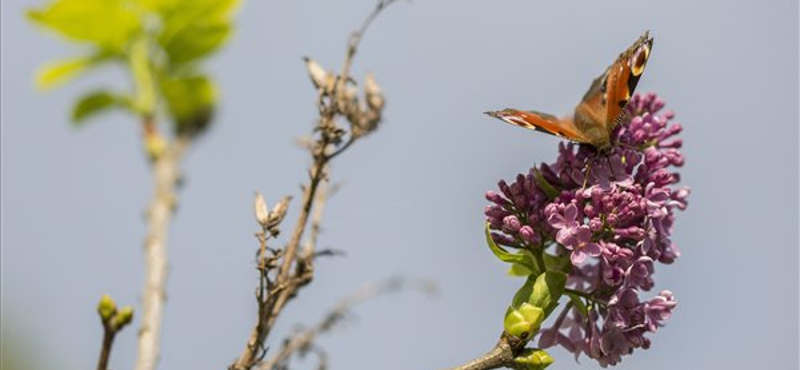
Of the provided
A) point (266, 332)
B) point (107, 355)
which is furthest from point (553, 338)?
point (107, 355)

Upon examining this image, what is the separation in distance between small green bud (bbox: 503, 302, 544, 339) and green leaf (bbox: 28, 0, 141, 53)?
3039 mm

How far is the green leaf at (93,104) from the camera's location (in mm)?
5605

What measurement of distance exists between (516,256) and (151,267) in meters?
1.87

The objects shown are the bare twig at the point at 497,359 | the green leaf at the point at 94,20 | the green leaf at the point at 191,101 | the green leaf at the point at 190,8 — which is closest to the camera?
the bare twig at the point at 497,359

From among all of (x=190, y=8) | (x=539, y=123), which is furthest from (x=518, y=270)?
(x=190, y=8)

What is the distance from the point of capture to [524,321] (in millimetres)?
2871

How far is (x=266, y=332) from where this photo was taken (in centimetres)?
302

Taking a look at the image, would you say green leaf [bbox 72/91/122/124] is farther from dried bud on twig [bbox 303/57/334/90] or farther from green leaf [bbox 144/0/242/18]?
dried bud on twig [bbox 303/57/334/90]

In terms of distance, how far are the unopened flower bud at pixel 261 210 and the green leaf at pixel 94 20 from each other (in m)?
2.37

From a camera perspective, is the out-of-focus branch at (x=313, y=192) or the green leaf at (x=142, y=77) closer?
the out-of-focus branch at (x=313, y=192)

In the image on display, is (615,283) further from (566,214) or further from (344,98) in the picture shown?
(344,98)

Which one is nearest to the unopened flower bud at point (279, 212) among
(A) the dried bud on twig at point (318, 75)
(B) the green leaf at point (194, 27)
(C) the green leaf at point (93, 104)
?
(A) the dried bud on twig at point (318, 75)

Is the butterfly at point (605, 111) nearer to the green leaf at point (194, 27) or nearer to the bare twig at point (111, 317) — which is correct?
the bare twig at point (111, 317)

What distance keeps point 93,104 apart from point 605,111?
348cm
